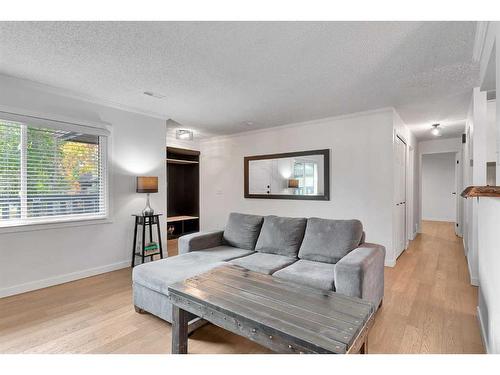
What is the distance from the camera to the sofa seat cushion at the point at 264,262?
2602mm

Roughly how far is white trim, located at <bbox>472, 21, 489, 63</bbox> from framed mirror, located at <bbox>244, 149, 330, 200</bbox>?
240cm

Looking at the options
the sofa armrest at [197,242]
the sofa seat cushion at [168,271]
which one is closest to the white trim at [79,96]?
the sofa armrest at [197,242]

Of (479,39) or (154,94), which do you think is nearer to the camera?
(479,39)

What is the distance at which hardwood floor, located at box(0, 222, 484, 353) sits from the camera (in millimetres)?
1992

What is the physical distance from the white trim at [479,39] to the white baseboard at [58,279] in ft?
15.2

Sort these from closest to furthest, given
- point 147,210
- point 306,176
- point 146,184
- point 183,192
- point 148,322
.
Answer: point 148,322, point 146,184, point 147,210, point 306,176, point 183,192

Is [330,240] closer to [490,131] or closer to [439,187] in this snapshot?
[490,131]

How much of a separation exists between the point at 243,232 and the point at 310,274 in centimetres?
118

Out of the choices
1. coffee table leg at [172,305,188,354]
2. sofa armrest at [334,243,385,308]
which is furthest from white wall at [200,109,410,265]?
coffee table leg at [172,305,188,354]

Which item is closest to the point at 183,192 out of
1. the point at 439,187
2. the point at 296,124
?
the point at 296,124

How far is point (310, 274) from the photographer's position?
241cm
